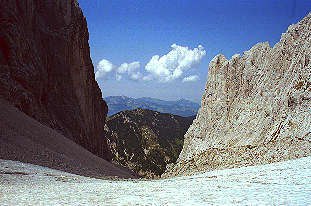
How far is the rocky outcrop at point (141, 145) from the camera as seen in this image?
13838cm

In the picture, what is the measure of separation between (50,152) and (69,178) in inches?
292

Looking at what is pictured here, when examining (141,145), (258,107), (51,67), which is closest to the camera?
(258,107)

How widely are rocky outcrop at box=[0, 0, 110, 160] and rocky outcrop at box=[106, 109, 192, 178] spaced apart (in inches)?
3150

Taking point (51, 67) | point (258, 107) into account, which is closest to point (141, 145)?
point (51, 67)

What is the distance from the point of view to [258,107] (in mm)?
33250

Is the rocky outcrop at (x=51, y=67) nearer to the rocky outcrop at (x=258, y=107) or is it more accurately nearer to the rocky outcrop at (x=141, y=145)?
the rocky outcrop at (x=258, y=107)

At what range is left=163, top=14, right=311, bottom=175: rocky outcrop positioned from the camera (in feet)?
76.5

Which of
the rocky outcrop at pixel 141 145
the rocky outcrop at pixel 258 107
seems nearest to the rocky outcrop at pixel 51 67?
the rocky outcrop at pixel 258 107

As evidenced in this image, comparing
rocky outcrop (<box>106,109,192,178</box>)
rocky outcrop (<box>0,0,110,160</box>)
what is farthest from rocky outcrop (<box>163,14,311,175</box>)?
rocky outcrop (<box>106,109,192,178</box>)

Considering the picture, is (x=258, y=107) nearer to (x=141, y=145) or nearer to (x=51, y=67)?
(x=51, y=67)

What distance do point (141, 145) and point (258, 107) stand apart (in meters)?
135

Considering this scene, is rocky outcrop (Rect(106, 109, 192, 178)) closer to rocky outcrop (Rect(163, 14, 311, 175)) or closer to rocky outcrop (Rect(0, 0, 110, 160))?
rocky outcrop (Rect(0, 0, 110, 160))

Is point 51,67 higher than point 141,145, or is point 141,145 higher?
point 51,67

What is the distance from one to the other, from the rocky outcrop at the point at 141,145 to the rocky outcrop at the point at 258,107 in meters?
82.1
